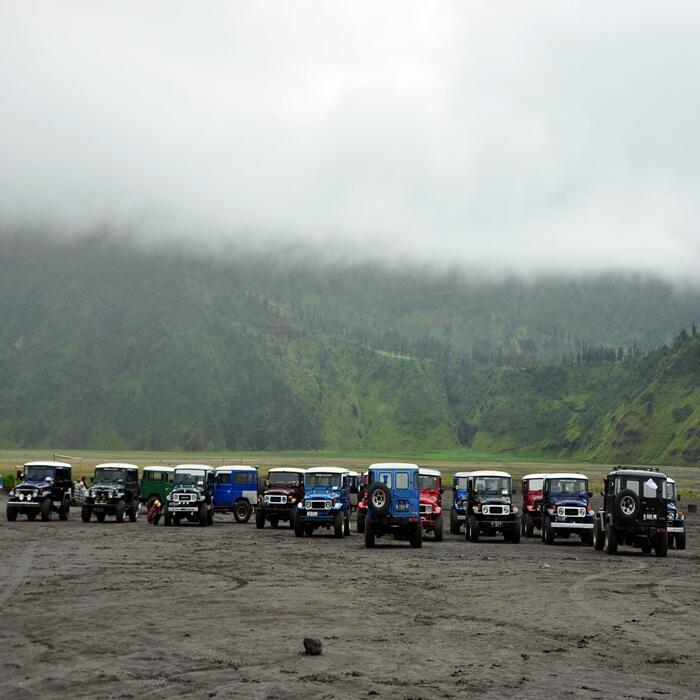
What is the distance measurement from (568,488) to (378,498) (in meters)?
9.87

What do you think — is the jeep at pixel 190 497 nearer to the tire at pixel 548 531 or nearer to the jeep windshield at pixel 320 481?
the jeep windshield at pixel 320 481

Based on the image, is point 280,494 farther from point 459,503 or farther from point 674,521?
point 674,521

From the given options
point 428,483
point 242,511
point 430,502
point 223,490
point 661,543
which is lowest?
point 242,511

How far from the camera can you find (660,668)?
638 inches

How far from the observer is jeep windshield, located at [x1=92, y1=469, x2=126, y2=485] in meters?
55.0

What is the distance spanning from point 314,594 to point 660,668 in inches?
413

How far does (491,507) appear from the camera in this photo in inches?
1748

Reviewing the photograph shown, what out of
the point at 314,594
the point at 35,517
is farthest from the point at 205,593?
the point at 35,517

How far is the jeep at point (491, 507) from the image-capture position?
44.3 metres

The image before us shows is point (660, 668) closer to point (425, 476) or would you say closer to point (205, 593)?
point (205, 593)

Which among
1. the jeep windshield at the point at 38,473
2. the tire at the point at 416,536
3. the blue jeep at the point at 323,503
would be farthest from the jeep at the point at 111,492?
the tire at the point at 416,536

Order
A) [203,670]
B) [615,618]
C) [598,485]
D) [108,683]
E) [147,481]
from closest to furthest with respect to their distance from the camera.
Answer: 1. [108,683]
2. [203,670]
3. [615,618]
4. [147,481]
5. [598,485]

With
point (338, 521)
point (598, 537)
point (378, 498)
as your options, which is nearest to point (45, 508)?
point (338, 521)

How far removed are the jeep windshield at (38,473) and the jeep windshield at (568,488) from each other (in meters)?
26.0
